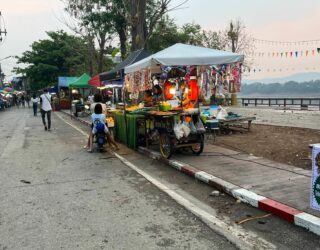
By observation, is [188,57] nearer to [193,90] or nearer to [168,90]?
[193,90]

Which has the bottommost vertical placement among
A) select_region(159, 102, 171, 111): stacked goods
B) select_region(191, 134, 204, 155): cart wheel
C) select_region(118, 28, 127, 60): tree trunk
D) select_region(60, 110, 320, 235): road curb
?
select_region(60, 110, 320, 235): road curb

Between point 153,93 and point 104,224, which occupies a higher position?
point 153,93

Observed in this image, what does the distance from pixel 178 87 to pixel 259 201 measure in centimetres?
599

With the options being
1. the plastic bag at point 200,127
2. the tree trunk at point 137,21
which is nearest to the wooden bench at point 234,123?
the plastic bag at point 200,127

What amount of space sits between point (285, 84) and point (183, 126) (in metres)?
60.9

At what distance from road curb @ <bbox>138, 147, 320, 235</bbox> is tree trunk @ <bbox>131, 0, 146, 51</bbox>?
11.7 m

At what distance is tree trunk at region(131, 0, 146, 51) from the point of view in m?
17.8

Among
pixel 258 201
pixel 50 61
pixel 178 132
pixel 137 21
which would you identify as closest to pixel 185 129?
pixel 178 132

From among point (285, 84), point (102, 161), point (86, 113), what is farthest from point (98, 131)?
point (285, 84)

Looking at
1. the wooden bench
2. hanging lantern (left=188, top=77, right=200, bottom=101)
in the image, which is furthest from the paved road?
the wooden bench

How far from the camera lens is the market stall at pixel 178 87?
8672mm

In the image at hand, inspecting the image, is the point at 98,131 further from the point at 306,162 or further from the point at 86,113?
the point at 86,113

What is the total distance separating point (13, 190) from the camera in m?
6.38

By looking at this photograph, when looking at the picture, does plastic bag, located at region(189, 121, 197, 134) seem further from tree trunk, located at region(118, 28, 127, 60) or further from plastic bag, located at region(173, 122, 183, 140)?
tree trunk, located at region(118, 28, 127, 60)
